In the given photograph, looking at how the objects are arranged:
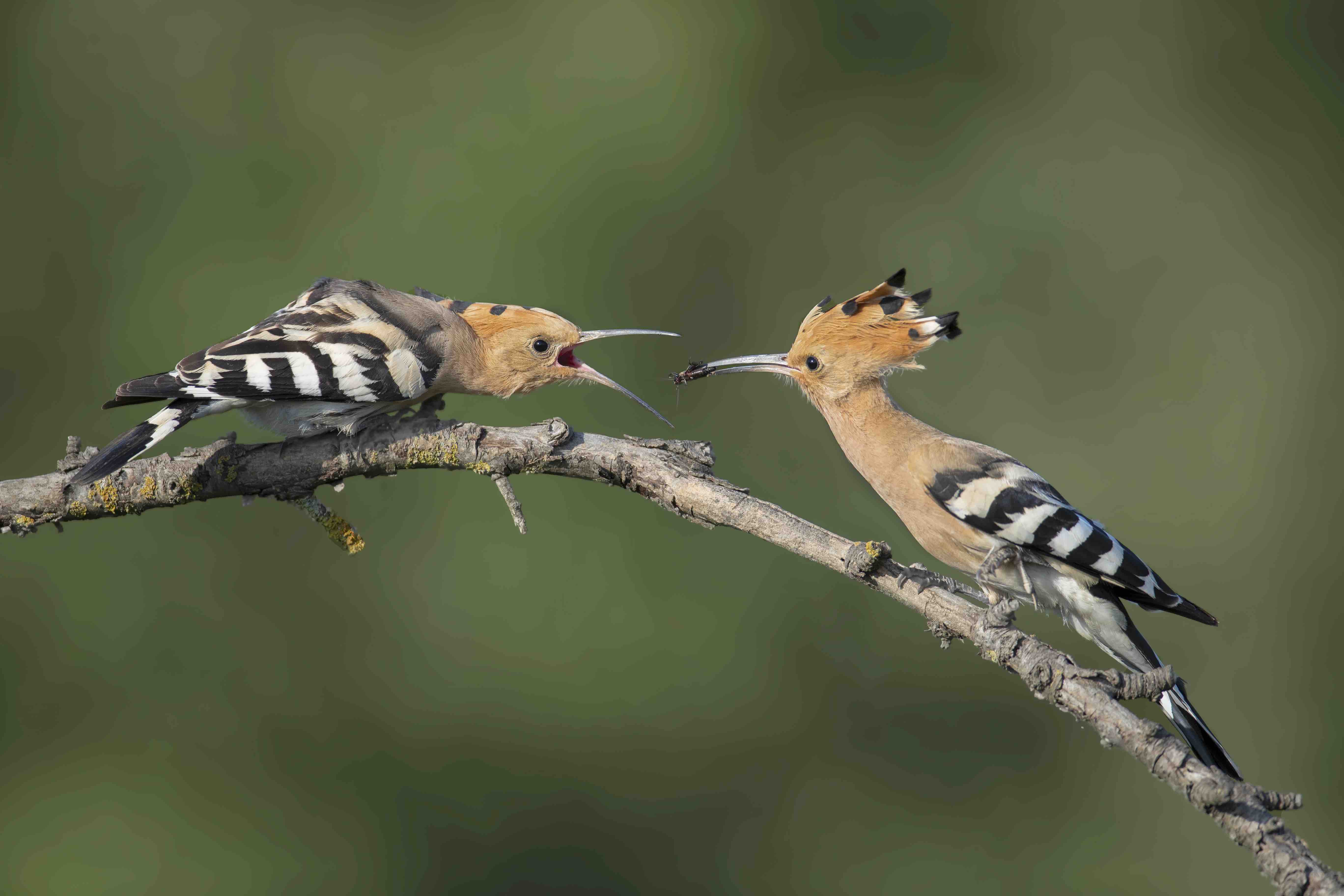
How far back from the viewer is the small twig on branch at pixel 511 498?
Answer: 1415 millimetres

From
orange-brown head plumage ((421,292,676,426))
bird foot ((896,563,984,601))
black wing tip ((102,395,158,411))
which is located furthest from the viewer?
orange-brown head plumage ((421,292,676,426))

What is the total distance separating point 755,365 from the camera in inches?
69.3

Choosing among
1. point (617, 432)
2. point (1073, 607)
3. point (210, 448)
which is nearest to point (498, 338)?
point (210, 448)

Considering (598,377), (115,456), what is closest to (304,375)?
(115,456)

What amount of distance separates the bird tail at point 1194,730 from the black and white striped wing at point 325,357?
1.27 m

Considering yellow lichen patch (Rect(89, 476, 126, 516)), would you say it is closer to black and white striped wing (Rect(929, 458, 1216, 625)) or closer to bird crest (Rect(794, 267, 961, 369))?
bird crest (Rect(794, 267, 961, 369))

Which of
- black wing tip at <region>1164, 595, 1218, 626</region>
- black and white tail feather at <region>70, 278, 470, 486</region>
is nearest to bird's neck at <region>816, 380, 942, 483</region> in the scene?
black wing tip at <region>1164, 595, 1218, 626</region>

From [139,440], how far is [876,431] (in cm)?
109

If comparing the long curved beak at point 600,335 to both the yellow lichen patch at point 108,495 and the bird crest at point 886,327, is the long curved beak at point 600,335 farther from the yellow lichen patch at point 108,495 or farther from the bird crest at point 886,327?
the yellow lichen patch at point 108,495

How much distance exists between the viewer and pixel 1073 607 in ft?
5.48

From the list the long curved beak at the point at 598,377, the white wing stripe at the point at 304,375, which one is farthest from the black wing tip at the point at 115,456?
the long curved beak at the point at 598,377

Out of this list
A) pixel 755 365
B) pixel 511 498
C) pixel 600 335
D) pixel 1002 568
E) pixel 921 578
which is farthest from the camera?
pixel 600 335

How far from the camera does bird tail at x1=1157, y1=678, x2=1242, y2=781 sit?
61.5 inches

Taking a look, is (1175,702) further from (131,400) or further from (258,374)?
(131,400)
